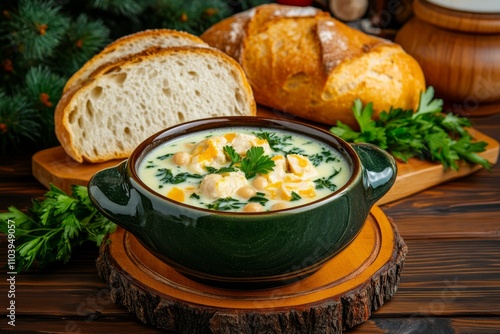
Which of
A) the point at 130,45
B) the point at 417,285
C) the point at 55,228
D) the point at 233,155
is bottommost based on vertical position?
the point at 417,285

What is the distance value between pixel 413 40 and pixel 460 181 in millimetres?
962

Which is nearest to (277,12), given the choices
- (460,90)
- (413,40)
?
(413,40)

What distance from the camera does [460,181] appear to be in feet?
10.0

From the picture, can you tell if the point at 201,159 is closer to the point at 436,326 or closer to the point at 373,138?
the point at 436,326

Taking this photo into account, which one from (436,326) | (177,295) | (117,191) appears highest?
(117,191)

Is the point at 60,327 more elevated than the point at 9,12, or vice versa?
the point at 9,12

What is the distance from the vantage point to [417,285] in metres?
2.27

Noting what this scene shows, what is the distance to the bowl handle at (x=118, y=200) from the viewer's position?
78.3 inches

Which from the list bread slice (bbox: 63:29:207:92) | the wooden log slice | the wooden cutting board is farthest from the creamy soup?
bread slice (bbox: 63:29:207:92)

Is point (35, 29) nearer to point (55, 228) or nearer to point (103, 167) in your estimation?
point (103, 167)

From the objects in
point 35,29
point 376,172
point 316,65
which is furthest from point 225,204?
point 35,29

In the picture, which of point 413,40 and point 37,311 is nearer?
point 37,311

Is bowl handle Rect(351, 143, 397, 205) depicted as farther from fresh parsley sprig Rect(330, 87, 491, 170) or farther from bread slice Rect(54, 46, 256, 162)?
bread slice Rect(54, 46, 256, 162)

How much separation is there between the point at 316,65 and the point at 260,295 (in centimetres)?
151
